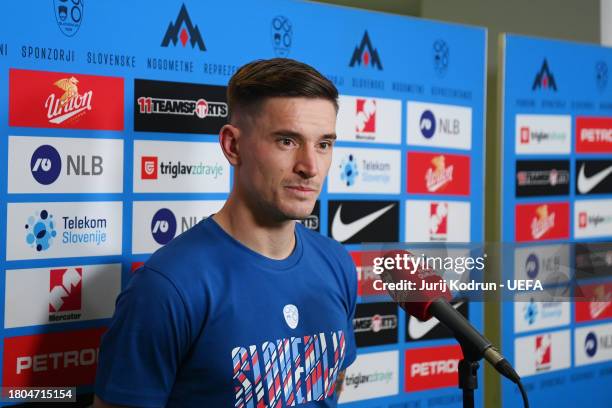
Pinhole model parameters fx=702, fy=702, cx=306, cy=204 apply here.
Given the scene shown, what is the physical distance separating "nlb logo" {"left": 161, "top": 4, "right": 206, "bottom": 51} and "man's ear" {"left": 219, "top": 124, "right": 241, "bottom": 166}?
1.47ft

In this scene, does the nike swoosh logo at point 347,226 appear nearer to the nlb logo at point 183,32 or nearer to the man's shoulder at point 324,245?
the man's shoulder at point 324,245

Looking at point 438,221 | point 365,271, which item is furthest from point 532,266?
point 365,271

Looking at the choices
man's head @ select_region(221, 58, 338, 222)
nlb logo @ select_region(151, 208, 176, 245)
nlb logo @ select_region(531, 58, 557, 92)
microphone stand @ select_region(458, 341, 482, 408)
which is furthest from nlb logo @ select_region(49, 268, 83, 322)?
nlb logo @ select_region(531, 58, 557, 92)

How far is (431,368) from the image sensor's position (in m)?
2.42

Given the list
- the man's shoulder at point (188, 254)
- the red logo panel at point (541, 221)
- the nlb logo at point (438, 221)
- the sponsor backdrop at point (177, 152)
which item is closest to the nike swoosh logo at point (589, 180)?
the red logo panel at point (541, 221)

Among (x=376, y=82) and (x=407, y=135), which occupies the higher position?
(x=376, y=82)

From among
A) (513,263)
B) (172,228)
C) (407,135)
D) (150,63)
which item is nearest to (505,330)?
(513,263)

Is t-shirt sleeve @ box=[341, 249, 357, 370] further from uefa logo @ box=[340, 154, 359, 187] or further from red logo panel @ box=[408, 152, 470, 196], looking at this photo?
red logo panel @ box=[408, 152, 470, 196]

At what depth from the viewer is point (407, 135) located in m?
2.35

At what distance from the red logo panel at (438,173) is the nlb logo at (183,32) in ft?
2.75

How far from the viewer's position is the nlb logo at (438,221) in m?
2.41

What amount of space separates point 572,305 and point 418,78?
1143mm

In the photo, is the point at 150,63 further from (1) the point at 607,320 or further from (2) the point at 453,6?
(1) the point at 607,320

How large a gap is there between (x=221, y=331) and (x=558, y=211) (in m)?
1.77
